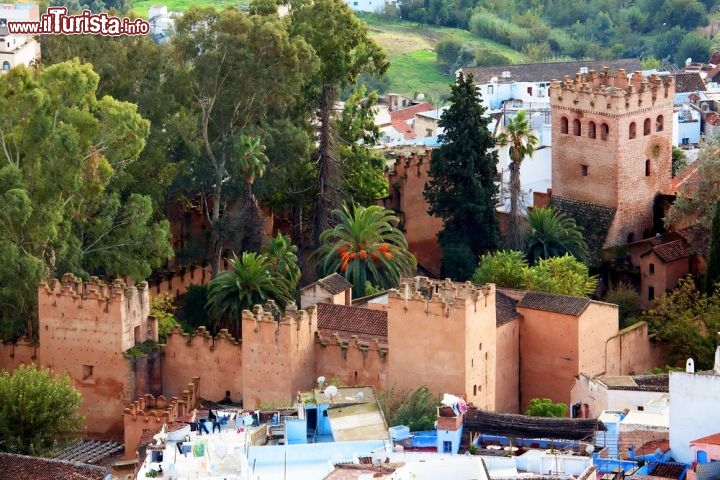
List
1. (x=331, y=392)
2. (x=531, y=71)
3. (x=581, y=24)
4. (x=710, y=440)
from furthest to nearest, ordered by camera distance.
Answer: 1. (x=581, y=24)
2. (x=531, y=71)
3. (x=331, y=392)
4. (x=710, y=440)

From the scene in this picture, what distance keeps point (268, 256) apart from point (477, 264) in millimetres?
6607

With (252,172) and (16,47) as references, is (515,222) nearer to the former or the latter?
(252,172)

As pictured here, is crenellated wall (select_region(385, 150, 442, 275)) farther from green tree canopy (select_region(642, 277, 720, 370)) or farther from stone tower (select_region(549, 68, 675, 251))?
green tree canopy (select_region(642, 277, 720, 370))

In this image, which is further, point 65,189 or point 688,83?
point 688,83

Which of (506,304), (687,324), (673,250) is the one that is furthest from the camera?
(673,250)

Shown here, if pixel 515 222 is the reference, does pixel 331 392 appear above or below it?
below

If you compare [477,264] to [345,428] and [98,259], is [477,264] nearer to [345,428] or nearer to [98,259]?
[98,259]

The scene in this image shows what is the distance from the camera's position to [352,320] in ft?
225

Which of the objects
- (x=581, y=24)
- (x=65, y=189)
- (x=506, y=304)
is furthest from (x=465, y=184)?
(x=581, y=24)

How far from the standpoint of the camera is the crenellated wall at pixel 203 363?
68562mm

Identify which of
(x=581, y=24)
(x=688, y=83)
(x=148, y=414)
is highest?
(x=688, y=83)

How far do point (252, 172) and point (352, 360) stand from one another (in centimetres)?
1237

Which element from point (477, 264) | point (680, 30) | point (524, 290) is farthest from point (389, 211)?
point (680, 30)

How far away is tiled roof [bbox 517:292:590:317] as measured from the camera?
6719 centimetres
